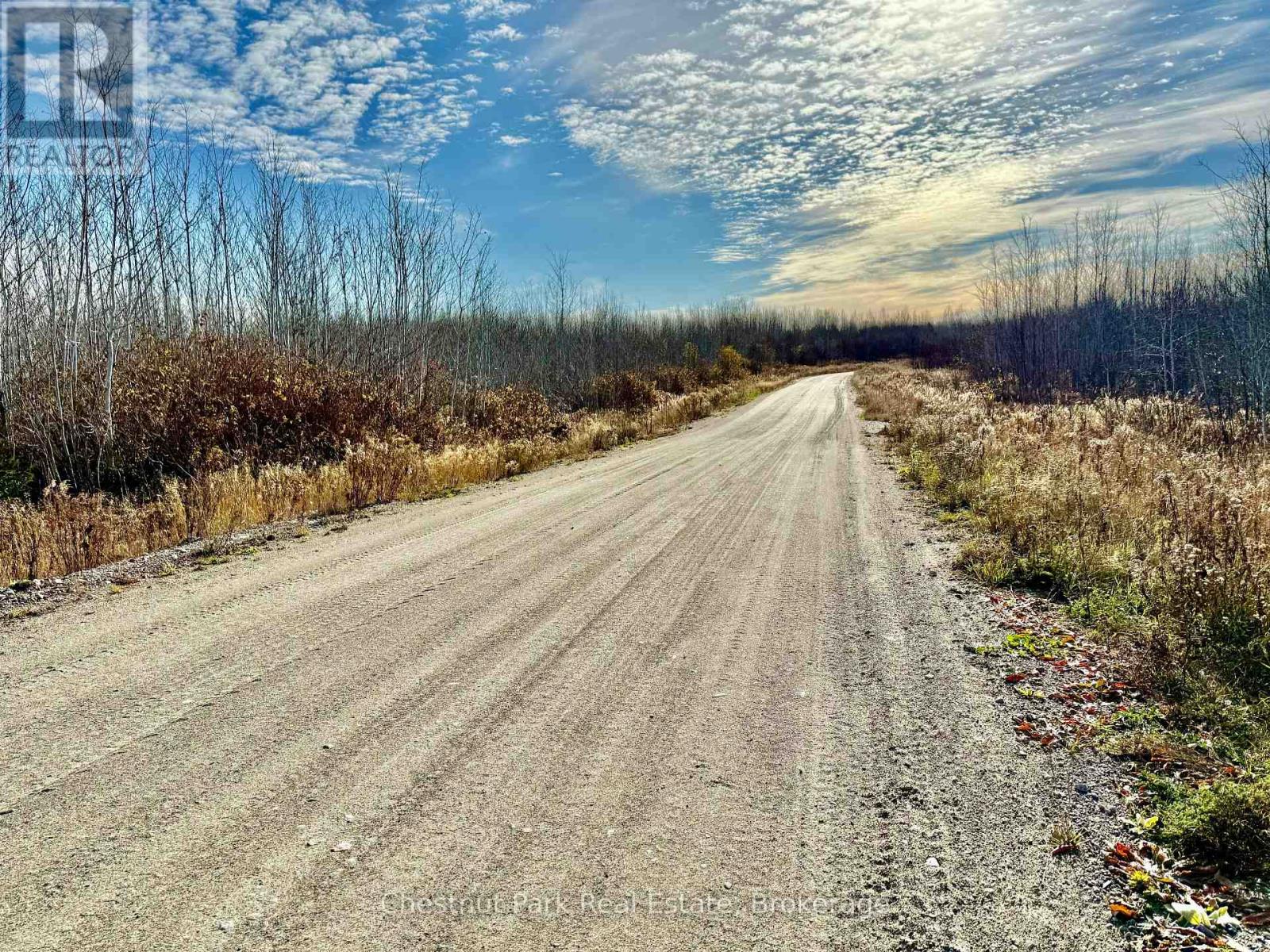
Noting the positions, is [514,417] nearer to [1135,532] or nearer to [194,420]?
[194,420]

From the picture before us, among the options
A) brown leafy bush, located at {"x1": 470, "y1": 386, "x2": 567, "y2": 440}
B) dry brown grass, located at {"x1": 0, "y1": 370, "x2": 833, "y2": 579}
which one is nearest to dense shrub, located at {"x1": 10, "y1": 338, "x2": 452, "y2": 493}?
dry brown grass, located at {"x1": 0, "y1": 370, "x2": 833, "y2": 579}

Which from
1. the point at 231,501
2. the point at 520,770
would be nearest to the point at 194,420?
the point at 231,501

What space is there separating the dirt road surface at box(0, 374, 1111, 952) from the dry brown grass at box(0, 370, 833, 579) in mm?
1993

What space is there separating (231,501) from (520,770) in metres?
7.44

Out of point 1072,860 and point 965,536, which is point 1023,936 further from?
point 965,536

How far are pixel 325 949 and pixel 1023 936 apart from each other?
2266 millimetres

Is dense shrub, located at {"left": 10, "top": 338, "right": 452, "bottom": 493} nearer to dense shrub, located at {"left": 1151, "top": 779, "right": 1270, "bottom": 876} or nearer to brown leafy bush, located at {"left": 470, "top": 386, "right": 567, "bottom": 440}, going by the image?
brown leafy bush, located at {"left": 470, "top": 386, "right": 567, "bottom": 440}

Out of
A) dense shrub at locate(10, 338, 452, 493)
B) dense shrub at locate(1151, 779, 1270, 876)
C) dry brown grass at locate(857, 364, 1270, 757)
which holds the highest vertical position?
dense shrub at locate(10, 338, 452, 493)

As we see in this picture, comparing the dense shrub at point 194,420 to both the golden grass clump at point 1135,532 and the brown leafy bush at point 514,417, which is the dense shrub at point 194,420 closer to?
the brown leafy bush at point 514,417

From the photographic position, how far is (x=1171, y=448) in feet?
36.1

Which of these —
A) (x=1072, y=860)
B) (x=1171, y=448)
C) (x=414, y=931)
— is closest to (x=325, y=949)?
(x=414, y=931)

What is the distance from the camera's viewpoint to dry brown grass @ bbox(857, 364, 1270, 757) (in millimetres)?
3820

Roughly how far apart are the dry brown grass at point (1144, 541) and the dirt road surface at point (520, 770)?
1.03 metres

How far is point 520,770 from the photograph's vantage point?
9.98 ft
